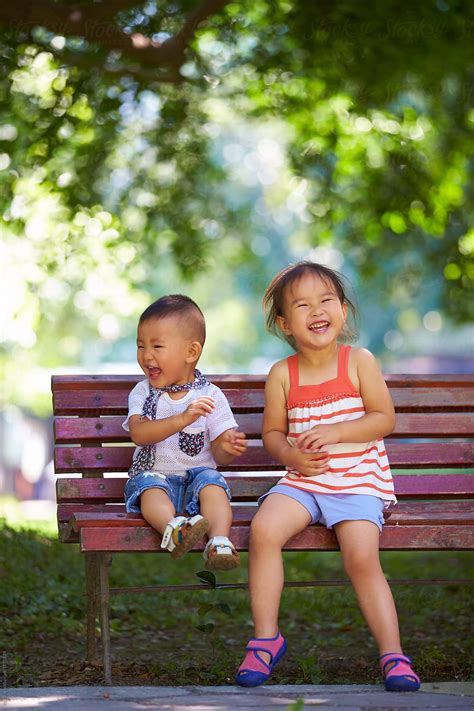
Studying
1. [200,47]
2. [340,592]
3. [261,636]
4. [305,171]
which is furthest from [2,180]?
[261,636]

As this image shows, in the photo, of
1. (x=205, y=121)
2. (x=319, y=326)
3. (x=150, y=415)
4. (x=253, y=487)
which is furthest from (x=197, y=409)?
(x=205, y=121)

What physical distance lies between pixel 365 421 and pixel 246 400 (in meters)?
0.88

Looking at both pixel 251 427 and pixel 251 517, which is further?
pixel 251 427

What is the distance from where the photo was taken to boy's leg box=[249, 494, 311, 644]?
3795mm

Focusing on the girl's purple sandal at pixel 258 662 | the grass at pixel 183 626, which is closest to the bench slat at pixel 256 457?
the grass at pixel 183 626

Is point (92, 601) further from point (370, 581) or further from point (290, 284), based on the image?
point (290, 284)

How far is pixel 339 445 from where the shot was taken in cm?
413

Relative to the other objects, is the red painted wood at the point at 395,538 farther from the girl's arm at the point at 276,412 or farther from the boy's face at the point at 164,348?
the boy's face at the point at 164,348

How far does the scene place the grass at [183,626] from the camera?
14.5 ft

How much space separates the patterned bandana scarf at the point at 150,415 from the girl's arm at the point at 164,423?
0.06 meters

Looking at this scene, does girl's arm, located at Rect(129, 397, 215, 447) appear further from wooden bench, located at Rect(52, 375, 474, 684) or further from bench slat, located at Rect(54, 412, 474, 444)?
bench slat, located at Rect(54, 412, 474, 444)

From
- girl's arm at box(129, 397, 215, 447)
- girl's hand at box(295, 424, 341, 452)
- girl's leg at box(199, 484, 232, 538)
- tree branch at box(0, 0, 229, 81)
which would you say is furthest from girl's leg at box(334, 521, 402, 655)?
tree branch at box(0, 0, 229, 81)

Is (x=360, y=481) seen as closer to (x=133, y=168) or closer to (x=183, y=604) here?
(x=183, y=604)

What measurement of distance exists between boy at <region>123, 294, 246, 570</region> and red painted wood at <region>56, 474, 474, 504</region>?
0.29m
